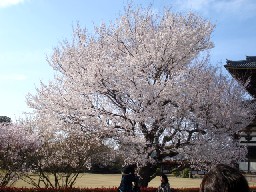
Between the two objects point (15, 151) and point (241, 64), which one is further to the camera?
point (241, 64)

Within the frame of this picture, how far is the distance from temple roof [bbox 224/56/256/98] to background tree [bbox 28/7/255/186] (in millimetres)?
3738

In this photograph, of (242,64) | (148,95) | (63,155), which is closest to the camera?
(148,95)

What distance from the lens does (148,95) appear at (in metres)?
14.7

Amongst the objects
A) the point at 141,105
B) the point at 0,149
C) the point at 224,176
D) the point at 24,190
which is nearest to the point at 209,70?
the point at 141,105

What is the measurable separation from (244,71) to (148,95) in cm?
842

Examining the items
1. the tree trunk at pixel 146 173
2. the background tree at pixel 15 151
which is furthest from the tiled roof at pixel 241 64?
the background tree at pixel 15 151

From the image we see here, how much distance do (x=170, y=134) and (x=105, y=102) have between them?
2942mm

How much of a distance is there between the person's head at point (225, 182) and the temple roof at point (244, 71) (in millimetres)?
18872

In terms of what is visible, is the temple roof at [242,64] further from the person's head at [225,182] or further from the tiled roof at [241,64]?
the person's head at [225,182]

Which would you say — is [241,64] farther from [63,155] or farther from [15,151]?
[15,151]

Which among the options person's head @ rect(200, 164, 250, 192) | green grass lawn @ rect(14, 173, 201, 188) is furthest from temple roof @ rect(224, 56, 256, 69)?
person's head @ rect(200, 164, 250, 192)

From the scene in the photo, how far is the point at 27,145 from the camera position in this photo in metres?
20.6

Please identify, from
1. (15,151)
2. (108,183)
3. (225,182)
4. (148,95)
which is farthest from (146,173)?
(108,183)

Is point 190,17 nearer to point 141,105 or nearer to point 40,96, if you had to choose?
point 141,105
